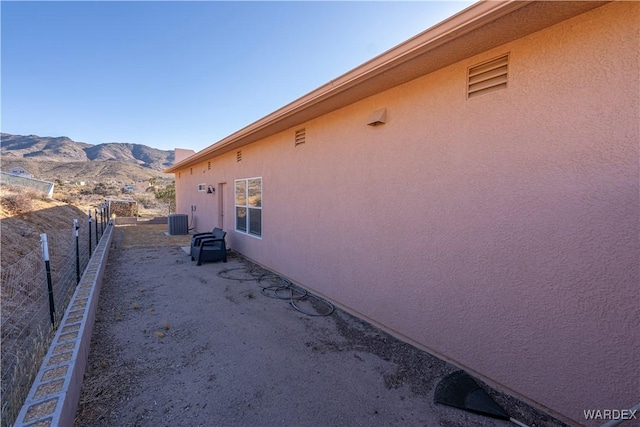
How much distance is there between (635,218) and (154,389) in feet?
12.8

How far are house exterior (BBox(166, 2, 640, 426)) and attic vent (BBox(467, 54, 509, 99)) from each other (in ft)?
0.03

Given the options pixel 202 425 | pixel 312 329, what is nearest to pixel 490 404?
pixel 312 329

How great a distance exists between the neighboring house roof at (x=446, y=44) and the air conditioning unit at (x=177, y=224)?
931 centimetres

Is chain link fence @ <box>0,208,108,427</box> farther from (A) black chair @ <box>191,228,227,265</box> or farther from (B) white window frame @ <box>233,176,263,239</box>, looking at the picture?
(B) white window frame @ <box>233,176,263,239</box>

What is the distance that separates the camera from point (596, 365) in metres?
1.85

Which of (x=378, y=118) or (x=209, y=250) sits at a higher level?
(x=378, y=118)

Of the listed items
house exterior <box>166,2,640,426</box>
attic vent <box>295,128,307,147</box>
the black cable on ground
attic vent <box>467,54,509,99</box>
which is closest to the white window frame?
the black cable on ground

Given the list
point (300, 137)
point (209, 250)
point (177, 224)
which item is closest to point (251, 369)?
point (300, 137)

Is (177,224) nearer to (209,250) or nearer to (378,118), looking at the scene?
(209,250)

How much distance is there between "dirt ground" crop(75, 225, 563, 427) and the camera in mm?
2080

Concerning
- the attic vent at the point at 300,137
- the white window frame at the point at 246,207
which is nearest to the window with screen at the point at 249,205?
the white window frame at the point at 246,207

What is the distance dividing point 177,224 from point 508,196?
11.8 metres

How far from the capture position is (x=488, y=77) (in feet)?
8.06

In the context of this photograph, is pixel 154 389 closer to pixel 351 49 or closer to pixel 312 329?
pixel 312 329
